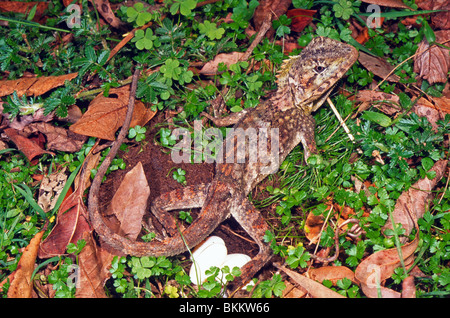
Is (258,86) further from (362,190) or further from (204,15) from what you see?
(362,190)

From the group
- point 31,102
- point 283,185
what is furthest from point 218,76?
point 31,102

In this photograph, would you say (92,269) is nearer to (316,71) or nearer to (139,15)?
(139,15)

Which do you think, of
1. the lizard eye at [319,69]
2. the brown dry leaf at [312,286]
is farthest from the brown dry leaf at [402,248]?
the lizard eye at [319,69]

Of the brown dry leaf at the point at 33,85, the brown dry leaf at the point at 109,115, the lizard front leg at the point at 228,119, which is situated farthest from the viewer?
the lizard front leg at the point at 228,119

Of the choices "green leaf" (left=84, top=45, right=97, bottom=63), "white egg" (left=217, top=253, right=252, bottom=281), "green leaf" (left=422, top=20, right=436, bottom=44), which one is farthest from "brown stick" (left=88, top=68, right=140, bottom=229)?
"green leaf" (left=422, top=20, right=436, bottom=44)

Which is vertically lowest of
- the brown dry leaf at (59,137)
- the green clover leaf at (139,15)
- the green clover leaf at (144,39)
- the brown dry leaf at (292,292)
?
the brown dry leaf at (292,292)

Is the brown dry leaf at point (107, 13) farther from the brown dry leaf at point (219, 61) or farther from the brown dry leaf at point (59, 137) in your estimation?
the brown dry leaf at point (59, 137)

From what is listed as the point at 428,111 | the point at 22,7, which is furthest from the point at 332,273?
the point at 22,7
